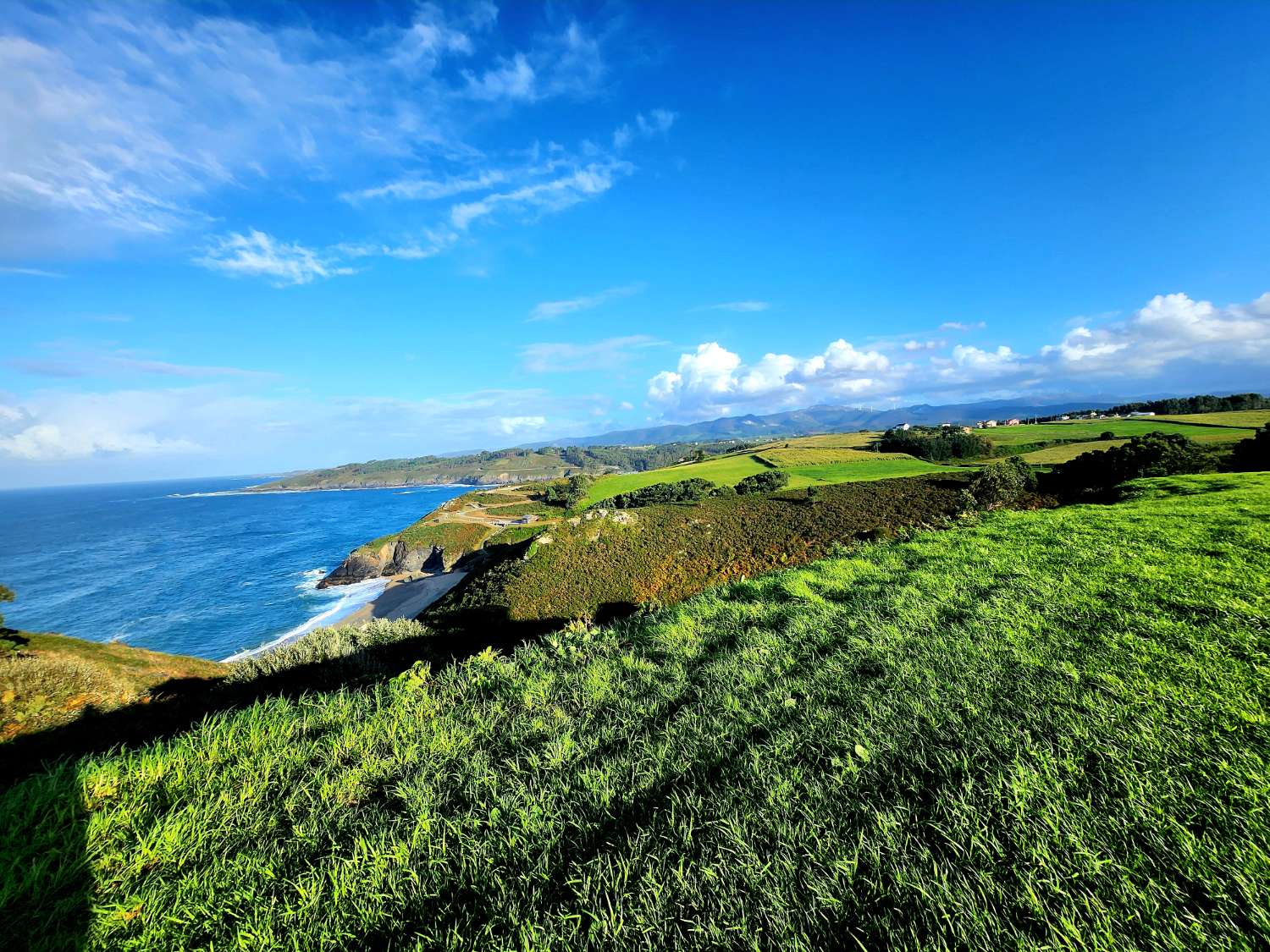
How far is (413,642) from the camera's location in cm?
1781

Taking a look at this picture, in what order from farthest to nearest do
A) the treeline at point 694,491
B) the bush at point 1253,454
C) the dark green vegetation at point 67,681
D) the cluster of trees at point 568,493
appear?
the cluster of trees at point 568,493
the treeline at point 694,491
the bush at point 1253,454
the dark green vegetation at point 67,681

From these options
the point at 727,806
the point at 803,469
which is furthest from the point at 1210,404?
the point at 727,806

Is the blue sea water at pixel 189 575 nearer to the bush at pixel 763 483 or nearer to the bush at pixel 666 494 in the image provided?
the bush at pixel 666 494

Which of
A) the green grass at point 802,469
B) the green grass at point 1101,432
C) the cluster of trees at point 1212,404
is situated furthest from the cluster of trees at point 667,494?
the cluster of trees at point 1212,404

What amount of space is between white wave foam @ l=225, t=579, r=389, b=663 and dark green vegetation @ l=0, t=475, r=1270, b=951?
1390 inches

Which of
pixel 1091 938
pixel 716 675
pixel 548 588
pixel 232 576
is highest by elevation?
pixel 1091 938

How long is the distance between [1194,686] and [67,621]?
239 feet

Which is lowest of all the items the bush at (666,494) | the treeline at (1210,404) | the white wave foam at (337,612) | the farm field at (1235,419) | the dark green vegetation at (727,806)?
the white wave foam at (337,612)

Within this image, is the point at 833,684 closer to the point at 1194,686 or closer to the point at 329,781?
the point at 1194,686

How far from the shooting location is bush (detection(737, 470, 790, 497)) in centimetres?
3731

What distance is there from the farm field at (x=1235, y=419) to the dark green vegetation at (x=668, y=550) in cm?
3953

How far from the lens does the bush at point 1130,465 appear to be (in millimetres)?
17609

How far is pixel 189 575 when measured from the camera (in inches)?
2388

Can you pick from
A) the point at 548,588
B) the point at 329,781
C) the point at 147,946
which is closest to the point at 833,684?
the point at 329,781
